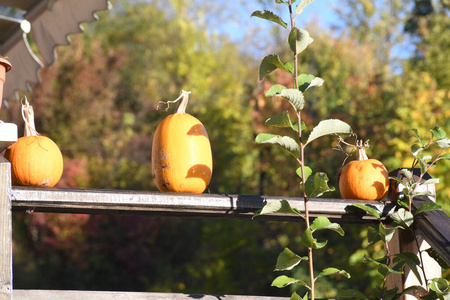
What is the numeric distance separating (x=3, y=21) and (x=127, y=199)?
1830mm

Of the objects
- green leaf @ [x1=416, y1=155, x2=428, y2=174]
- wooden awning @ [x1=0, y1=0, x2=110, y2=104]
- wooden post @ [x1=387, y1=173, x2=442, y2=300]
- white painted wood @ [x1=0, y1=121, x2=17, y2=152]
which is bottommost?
wooden post @ [x1=387, y1=173, x2=442, y2=300]

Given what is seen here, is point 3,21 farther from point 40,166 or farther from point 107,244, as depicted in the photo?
point 107,244

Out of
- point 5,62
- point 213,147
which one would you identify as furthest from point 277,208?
point 213,147

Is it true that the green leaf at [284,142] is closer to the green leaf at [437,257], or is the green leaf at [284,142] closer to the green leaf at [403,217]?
the green leaf at [403,217]

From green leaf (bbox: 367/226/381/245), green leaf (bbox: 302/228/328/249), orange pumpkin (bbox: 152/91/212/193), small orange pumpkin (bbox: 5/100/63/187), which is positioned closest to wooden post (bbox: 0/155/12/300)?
small orange pumpkin (bbox: 5/100/63/187)

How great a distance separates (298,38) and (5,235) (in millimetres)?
783

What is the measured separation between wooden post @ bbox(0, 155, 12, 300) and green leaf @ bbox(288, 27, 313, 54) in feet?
2.30

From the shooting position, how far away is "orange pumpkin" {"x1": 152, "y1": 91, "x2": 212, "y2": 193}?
4.75 feet

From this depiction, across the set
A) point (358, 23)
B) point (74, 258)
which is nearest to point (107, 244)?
point (74, 258)

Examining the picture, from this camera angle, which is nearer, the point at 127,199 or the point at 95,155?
the point at 127,199

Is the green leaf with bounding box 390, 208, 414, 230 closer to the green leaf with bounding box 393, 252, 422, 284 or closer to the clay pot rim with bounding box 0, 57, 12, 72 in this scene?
the green leaf with bounding box 393, 252, 422, 284

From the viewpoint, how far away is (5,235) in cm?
108

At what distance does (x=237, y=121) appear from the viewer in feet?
23.5

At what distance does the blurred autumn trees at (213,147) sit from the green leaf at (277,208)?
3.05 m
